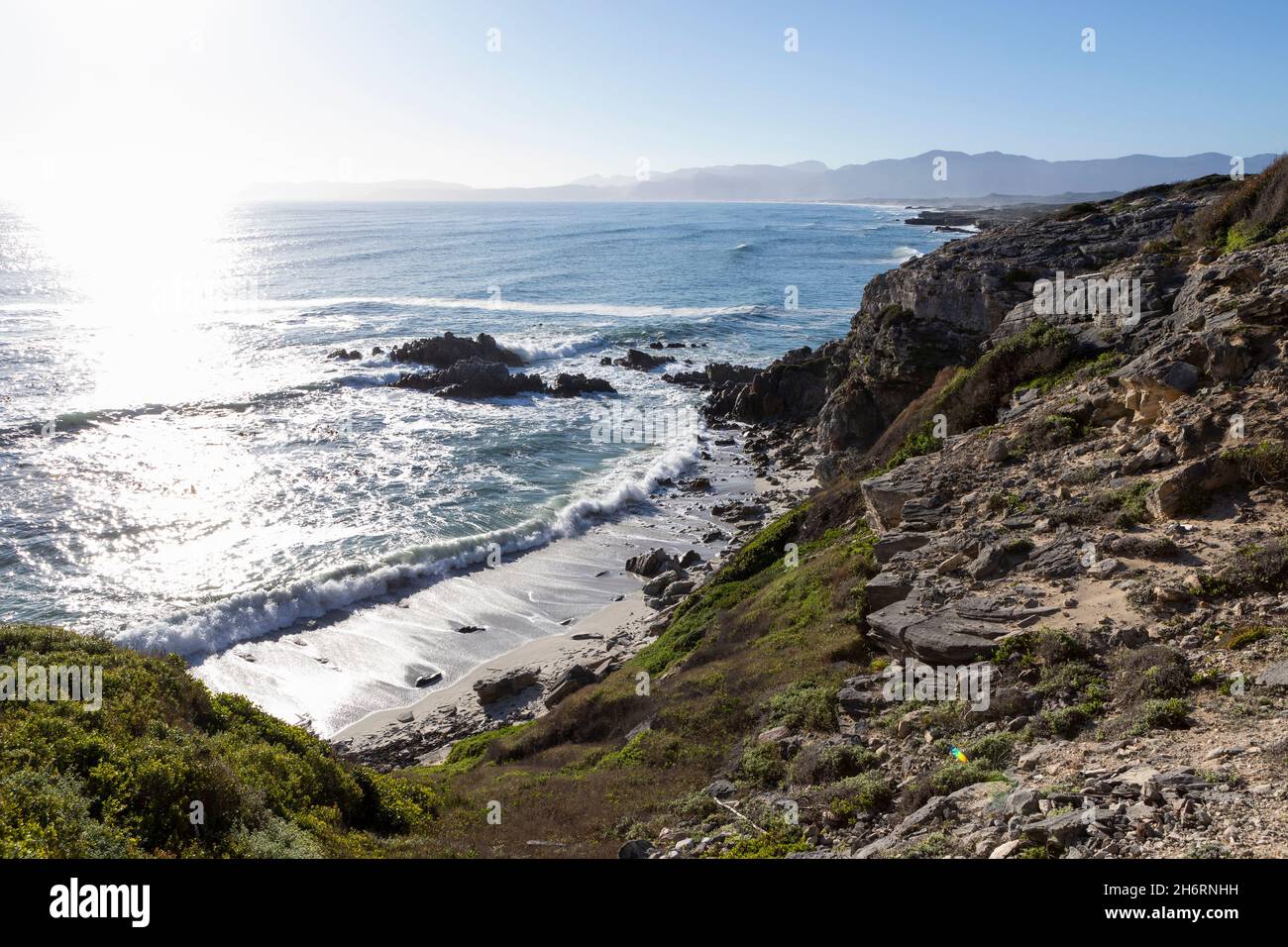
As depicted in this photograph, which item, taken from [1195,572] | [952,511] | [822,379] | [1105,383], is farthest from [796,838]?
[822,379]

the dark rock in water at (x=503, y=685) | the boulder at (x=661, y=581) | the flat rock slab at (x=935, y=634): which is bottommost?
the dark rock in water at (x=503, y=685)

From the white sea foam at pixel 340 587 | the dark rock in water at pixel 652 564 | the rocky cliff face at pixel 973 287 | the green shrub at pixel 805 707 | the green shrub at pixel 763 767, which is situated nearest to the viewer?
the green shrub at pixel 763 767

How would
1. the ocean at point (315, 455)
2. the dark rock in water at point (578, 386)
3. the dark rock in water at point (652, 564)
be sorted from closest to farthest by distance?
1. the ocean at point (315, 455)
2. the dark rock in water at point (652, 564)
3. the dark rock in water at point (578, 386)

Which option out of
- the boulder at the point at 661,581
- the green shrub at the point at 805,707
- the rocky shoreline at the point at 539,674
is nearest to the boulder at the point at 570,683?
the rocky shoreline at the point at 539,674

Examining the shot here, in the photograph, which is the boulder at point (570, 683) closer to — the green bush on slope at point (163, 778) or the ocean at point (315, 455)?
the ocean at point (315, 455)

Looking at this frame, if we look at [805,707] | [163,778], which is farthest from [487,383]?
[163,778]

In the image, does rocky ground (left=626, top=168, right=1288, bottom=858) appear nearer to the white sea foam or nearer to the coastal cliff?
the coastal cliff

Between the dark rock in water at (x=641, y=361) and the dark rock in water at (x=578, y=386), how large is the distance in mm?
5576

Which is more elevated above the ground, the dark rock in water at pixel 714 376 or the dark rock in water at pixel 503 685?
the dark rock in water at pixel 714 376

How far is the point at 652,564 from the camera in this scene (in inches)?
967

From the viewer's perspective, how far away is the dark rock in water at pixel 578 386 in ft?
155

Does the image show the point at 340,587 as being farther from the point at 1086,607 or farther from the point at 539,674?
the point at 1086,607

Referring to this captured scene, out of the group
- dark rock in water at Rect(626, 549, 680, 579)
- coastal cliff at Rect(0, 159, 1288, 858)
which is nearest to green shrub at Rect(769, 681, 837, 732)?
coastal cliff at Rect(0, 159, 1288, 858)
